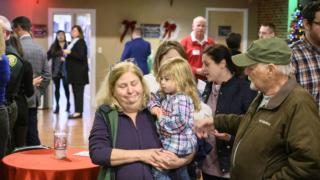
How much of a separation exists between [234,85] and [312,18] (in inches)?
26.4

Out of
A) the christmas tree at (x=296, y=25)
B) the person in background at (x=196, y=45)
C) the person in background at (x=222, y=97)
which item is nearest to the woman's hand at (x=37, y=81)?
the person in background at (x=196, y=45)

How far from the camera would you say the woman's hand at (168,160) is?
241 centimetres

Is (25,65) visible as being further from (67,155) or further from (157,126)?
(157,126)

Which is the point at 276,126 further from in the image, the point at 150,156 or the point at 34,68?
the point at 34,68

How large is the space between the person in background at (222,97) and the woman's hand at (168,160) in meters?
0.48

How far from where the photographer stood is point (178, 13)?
36.2 ft

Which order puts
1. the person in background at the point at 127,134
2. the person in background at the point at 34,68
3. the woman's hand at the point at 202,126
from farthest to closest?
the person in background at the point at 34,68 < the woman's hand at the point at 202,126 < the person in background at the point at 127,134

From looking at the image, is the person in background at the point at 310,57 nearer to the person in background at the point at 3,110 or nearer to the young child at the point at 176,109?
the young child at the point at 176,109

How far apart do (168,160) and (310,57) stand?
1306mm

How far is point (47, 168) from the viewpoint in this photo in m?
2.91

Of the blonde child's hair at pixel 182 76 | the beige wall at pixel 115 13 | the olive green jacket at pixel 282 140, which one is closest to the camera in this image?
the olive green jacket at pixel 282 140

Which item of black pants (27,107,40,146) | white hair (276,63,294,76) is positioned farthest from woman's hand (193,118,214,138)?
black pants (27,107,40,146)

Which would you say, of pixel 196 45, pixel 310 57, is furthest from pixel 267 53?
pixel 196 45

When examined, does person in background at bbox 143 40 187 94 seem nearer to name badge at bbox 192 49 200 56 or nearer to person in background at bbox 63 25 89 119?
name badge at bbox 192 49 200 56
